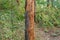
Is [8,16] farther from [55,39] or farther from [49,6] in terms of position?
[49,6]

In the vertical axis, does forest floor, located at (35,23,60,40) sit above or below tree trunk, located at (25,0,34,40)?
below

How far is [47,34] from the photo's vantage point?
12.1 meters

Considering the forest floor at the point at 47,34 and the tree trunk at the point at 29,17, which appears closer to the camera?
the tree trunk at the point at 29,17

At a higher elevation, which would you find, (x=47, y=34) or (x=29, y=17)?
(x=29, y=17)

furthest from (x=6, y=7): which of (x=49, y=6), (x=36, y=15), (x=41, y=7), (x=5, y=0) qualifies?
(x=49, y=6)

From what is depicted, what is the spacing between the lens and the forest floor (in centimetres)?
1108

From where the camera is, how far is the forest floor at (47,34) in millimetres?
11078

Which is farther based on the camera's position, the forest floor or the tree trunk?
the forest floor

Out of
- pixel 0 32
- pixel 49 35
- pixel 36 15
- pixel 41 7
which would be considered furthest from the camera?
pixel 41 7

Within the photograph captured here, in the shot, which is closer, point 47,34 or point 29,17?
point 29,17

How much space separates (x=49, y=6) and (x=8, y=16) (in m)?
5.06

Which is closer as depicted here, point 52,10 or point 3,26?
point 3,26

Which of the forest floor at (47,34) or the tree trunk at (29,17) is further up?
the tree trunk at (29,17)

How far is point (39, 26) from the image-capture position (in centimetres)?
1281
